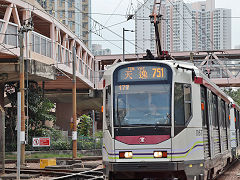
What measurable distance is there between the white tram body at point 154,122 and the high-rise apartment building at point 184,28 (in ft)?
80.5

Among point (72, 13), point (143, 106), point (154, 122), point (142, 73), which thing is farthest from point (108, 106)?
point (72, 13)

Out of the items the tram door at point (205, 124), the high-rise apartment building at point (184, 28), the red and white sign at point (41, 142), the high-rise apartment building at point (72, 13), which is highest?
the high-rise apartment building at point (72, 13)

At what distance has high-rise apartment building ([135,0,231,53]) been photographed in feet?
160

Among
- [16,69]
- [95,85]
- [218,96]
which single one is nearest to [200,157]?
[218,96]

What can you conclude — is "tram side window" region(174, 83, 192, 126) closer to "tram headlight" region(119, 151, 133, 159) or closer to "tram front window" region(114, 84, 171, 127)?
"tram front window" region(114, 84, 171, 127)

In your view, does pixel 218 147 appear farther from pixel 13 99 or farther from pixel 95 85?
pixel 95 85

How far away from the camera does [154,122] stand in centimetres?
1110

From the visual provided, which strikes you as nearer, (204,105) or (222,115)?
(204,105)

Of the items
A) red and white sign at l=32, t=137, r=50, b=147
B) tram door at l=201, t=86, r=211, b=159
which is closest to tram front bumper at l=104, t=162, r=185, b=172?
tram door at l=201, t=86, r=211, b=159

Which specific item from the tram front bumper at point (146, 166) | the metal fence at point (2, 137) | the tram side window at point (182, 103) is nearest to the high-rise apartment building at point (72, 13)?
the metal fence at point (2, 137)

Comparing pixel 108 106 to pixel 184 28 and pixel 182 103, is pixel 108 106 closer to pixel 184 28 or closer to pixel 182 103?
pixel 182 103

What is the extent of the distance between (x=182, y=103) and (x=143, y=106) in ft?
2.97

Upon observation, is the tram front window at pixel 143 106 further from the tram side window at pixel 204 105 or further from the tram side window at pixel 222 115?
the tram side window at pixel 222 115

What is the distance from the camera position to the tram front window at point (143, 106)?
1109 centimetres
